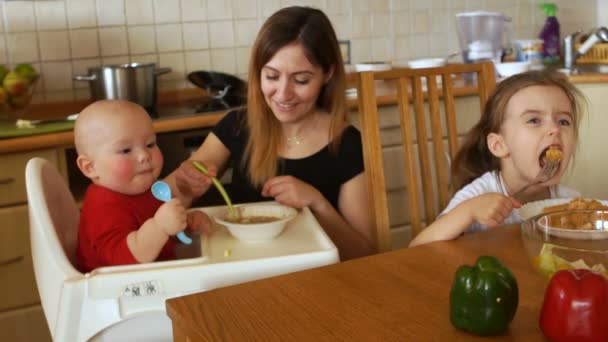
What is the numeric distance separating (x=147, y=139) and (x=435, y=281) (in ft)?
2.08

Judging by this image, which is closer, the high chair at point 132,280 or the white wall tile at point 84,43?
the high chair at point 132,280

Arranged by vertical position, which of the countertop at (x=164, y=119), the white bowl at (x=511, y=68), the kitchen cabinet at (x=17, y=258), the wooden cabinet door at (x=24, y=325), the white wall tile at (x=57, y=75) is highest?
the white wall tile at (x=57, y=75)

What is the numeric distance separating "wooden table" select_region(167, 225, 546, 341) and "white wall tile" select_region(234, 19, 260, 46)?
188 cm

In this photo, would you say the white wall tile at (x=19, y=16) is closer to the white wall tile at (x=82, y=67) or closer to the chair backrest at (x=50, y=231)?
the white wall tile at (x=82, y=67)

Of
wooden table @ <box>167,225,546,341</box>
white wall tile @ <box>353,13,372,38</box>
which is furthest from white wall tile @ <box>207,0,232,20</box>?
wooden table @ <box>167,225,546,341</box>

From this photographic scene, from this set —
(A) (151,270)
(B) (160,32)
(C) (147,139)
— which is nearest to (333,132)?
(C) (147,139)

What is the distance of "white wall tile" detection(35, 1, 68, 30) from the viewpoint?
255 centimetres

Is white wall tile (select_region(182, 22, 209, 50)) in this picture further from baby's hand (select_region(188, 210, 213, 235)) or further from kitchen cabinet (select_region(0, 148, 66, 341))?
baby's hand (select_region(188, 210, 213, 235))

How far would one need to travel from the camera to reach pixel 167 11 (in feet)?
8.96

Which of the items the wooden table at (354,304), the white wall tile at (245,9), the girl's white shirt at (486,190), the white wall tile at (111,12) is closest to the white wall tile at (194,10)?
the white wall tile at (245,9)

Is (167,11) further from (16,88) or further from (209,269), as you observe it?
(209,269)

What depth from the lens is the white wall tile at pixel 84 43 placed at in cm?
260

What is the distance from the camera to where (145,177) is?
138 cm

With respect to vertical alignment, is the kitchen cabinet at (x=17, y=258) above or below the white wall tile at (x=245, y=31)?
below
